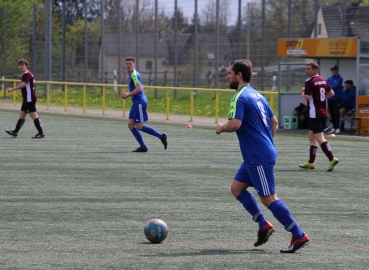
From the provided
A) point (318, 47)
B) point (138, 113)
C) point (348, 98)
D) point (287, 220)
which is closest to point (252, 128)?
point (287, 220)

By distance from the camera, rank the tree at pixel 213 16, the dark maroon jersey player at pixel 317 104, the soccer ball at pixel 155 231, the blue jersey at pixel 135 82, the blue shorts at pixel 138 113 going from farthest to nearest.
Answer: the tree at pixel 213 16 < the blue shorts at pixel 138 113 < the blue jersey at pixel 135 82 < the dark maroon jersey player at pixel 317 104 < the soccer ball at pixel 155 231

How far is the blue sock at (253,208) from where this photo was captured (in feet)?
24.7

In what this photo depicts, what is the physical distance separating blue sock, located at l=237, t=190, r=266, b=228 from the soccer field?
0.28m

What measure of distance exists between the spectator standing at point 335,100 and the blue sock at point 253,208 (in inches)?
624

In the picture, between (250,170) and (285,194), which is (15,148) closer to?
(285,194)

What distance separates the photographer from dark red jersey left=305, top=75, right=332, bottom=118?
46.4 ft

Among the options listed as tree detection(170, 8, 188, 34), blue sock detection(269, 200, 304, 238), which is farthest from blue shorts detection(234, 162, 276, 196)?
tree detection(170, 8, 188, 34)

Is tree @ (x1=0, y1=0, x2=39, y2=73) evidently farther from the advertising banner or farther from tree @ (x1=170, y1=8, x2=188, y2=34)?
the advertising banner

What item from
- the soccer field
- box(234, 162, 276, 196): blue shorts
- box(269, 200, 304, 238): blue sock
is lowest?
the soccer field

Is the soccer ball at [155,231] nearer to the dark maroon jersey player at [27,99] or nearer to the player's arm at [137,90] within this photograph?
the player's arm at [137,90]

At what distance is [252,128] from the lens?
734 cm

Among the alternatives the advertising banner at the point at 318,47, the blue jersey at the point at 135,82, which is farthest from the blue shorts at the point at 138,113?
the advertising banner at the point at 318,47

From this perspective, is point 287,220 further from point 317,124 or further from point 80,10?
point 80,10

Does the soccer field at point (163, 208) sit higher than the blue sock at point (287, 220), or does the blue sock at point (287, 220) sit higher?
the blue sock at point (287, 220)
